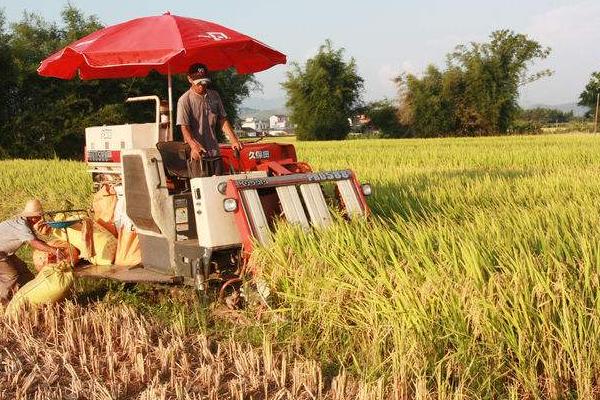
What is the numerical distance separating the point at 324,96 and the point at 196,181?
155 feet

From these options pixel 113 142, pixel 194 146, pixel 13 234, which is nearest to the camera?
pixel 194 146

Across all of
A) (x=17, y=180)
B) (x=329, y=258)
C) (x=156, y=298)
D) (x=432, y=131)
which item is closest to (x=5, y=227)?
(x=156, y=298)

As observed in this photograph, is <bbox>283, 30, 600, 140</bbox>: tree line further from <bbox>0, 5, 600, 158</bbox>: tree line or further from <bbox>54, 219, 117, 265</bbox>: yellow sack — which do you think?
<bbox>54, 219, 117, 265</bbox>: yellow sack

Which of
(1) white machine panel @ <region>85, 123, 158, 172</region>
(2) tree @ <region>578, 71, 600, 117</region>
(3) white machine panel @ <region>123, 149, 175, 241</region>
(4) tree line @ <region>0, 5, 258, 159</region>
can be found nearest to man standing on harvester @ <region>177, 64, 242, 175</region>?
(3) white machine panel @ <region>123, 149, 175, 241</region>

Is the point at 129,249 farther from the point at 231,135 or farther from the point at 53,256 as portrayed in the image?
the point at 231,135

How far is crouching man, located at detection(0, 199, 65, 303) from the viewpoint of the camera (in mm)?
5566

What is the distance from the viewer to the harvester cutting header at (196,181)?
195 inches

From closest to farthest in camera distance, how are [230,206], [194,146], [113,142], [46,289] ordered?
[230,206] < [46,289] < [194,146] < [113,142]

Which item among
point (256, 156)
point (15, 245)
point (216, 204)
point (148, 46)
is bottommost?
point (15, 245)

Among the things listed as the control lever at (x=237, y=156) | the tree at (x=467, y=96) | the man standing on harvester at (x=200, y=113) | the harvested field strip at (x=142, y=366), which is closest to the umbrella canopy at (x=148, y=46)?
the man standing on harvester at (x=200, y=113)

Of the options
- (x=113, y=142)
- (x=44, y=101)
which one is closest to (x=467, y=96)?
(x=44, y=101)

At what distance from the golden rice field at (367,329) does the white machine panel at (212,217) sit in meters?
0.47

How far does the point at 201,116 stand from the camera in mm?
5844

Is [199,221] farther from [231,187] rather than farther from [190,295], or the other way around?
[190,295]
